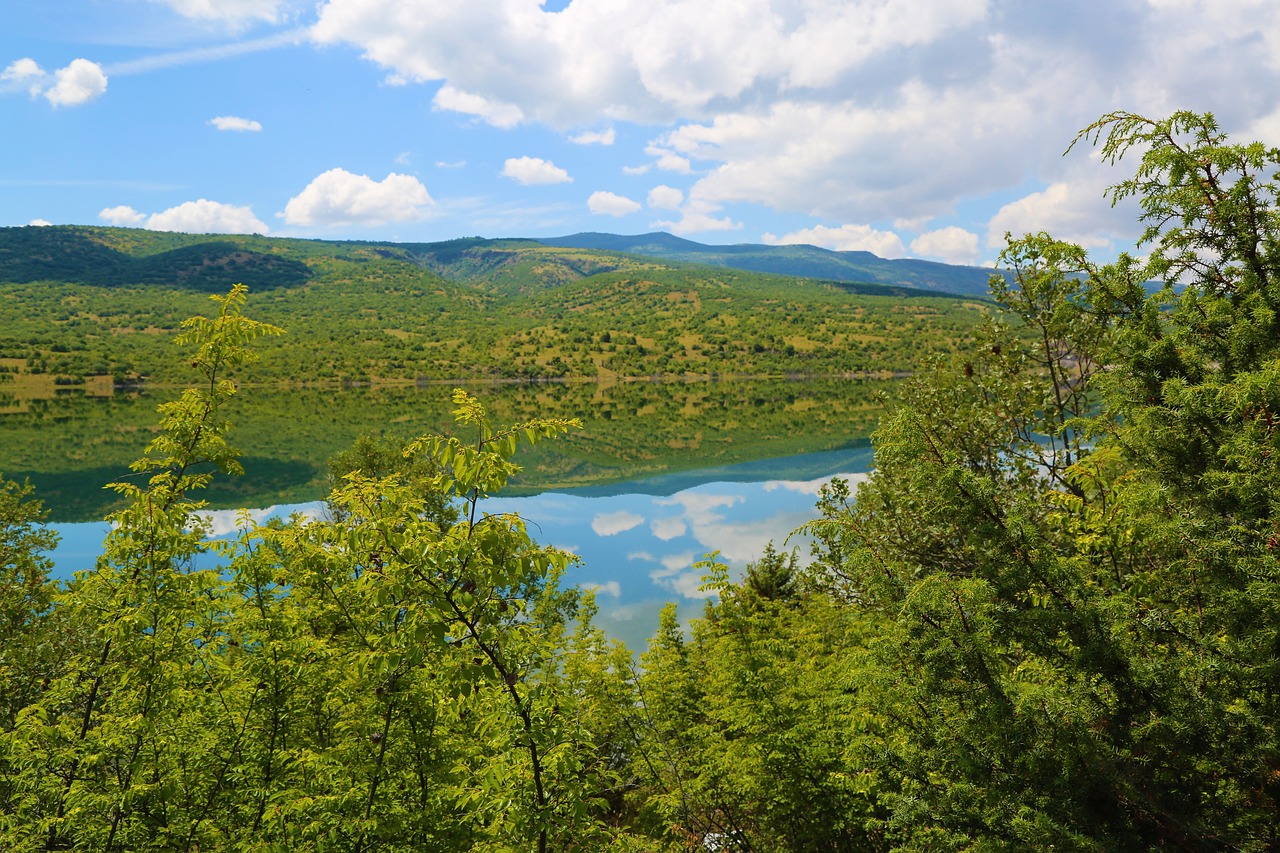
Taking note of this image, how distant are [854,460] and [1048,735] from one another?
5930cm

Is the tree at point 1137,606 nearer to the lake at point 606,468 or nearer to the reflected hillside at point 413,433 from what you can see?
the lake at point 606,468

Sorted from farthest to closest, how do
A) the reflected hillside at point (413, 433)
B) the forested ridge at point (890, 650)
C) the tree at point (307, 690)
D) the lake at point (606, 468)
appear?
the reflected hillside at point (413, 433)
the lake at point (606, 468)
the forested ridge at point (890, 650)
the tree at point (307, 690)

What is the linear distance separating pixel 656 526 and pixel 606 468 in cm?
2426

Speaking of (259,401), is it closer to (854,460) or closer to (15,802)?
(854,460)

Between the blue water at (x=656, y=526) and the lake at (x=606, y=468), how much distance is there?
14cm

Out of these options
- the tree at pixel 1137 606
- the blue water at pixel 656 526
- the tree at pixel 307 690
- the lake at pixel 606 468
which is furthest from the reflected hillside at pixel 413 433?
the tree at pixel 307 690

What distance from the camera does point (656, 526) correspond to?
4428 cm

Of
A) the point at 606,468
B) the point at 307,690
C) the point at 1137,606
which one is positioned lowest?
the point at 606,468

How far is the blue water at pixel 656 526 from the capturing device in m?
29.2

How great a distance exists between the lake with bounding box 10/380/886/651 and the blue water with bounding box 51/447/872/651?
0.46 feet

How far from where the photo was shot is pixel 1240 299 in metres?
5.66

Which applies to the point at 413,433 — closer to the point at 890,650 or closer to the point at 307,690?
the point at 307,690

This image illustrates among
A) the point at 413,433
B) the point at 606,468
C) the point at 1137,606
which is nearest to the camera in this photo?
the point at 1137,606

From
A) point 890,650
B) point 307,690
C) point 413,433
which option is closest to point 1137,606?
point 890,650
